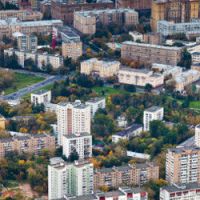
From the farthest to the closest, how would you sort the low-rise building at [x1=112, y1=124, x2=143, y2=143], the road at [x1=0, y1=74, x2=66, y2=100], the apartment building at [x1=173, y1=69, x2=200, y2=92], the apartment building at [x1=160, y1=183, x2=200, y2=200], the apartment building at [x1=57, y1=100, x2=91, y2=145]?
the apartment building at [x1=173, y1=69, x2=200, y2=92] → the road at [x1=0, y1=74, x2=66, y2=100] → the low-rise building at [x1=112, y1=124, x2=143, y2=143] → the apartment building at [x1=57, y1=100, x2=91, y2=145] → the apartment building at [x1=160, y1=183, x2=200, y2=200]

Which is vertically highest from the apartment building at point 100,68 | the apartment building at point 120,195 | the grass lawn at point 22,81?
the apartment building at point 100,68

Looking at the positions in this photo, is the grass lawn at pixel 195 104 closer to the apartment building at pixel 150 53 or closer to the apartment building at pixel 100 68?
the apartment building at pixel 100 68

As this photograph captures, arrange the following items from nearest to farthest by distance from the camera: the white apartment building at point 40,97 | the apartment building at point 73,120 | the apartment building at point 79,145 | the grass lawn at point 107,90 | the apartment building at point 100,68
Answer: the apartment building at point 79,145 < the apartment building at point 73,120 < the white apartment building at point 40,97 < the grass lawn at point 107,90 < the apartment building at point 100,68

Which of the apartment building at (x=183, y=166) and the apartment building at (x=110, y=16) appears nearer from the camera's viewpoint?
the apartment building at (x=183, y=166)

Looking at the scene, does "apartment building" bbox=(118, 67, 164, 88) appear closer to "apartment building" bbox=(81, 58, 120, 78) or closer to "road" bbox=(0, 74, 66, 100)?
"apartment building" bbox=(81, 58, 120, 78)

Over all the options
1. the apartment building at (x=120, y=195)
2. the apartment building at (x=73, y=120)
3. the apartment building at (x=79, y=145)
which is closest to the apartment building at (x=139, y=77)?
the apartment building at (x=73, y=120)

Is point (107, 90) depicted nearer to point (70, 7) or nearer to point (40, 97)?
point (40, 97)

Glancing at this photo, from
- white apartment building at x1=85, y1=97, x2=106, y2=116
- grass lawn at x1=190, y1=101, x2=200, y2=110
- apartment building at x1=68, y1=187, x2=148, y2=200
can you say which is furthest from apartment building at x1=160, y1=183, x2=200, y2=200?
grass lawn at x1=190, y1=101, x2=200, y2=110
